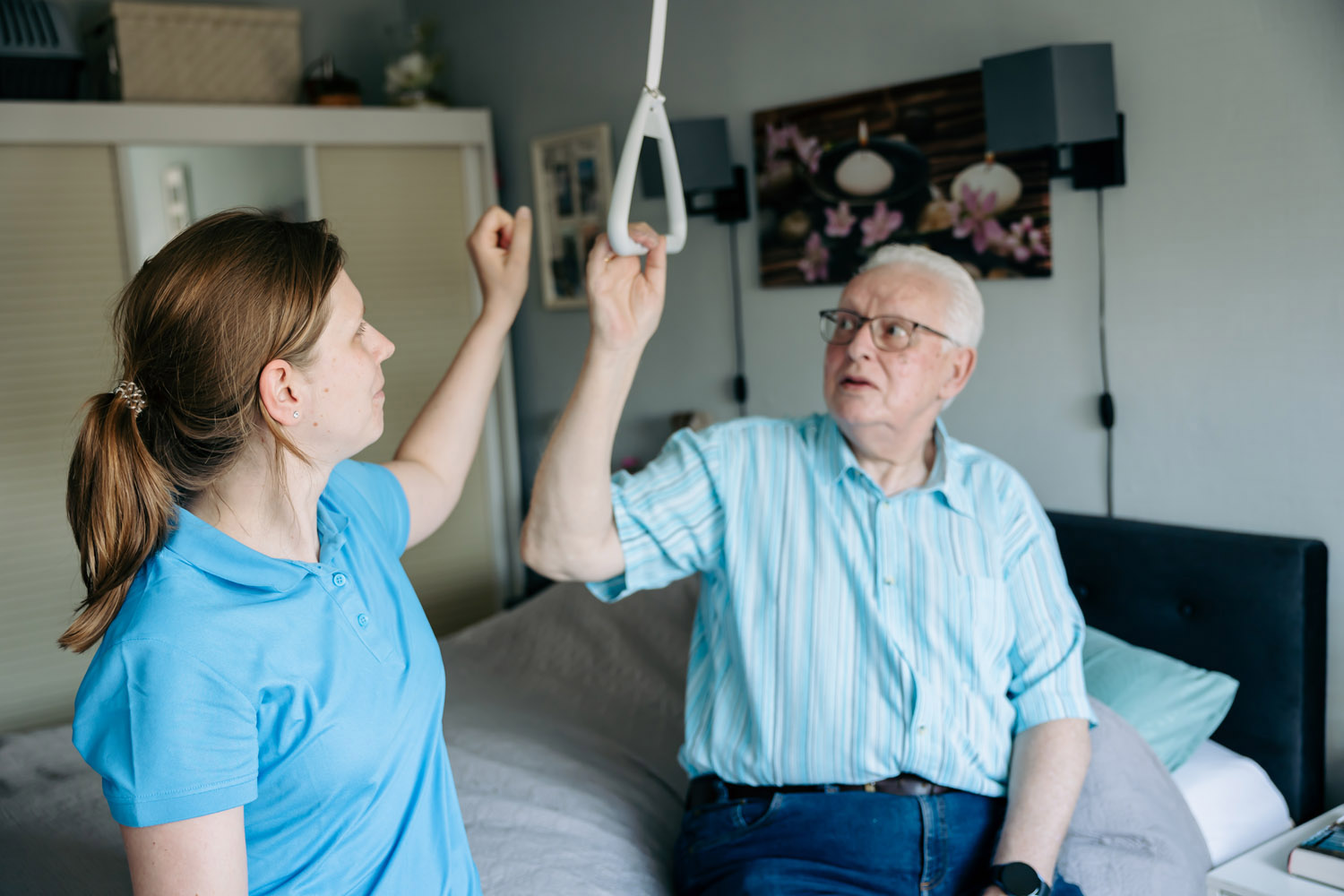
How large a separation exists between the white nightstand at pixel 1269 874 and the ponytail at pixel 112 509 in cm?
141

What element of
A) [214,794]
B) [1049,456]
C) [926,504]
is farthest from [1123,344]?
[214,794]

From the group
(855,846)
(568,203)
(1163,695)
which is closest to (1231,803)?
(1163,695)

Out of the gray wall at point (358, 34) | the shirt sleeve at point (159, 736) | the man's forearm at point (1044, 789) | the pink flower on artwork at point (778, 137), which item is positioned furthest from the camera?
the gray wall at point (358, 34)

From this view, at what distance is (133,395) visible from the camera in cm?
91

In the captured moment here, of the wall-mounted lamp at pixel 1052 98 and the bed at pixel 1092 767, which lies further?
the wall-mounted lamp at pixel 1052 98

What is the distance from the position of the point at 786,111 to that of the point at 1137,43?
86cm

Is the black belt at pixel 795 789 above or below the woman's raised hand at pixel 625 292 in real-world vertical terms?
below

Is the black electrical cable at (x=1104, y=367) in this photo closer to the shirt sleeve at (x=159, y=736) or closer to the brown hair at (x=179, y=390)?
the brown hair at (x=179, y=390)

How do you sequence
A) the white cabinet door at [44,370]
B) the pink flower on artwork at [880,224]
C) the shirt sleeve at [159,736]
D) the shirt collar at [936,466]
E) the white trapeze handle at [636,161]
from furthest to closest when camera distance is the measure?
1. the white cabinet door at [44,370]
2. the pink flower on artwork at [880,224]
3. the shirt collar at [936,466]
4. the white trapeze handle at [636,161]
5. the shirt sleeve at [159,736]

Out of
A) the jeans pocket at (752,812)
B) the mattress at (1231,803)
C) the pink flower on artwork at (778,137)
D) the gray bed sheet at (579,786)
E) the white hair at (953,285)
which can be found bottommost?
the mattress at (1231,803)

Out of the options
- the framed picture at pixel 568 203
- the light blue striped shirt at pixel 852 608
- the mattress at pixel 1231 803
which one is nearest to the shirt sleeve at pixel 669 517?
the light blue striped shirt at pixel 852 608

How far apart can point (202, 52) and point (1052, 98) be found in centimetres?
256

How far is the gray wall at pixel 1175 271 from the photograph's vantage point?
5.64 feet

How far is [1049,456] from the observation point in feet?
7.00
